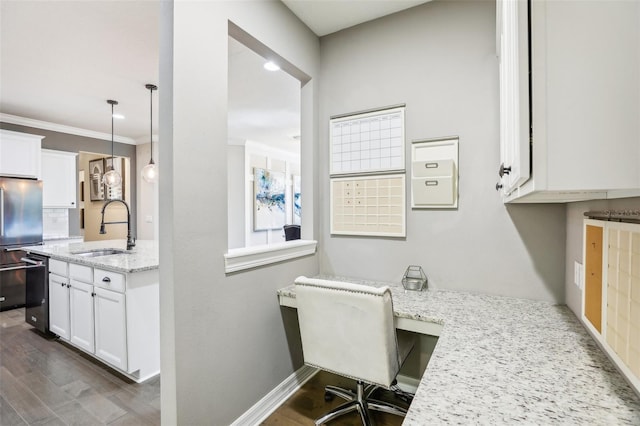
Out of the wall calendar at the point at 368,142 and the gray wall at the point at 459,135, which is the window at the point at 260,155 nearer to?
the wall calendar at the point at 368,142

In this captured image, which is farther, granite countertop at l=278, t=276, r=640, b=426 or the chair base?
the chair base

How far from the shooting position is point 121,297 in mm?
2225

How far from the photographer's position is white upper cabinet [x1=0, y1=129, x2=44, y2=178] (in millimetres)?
3928

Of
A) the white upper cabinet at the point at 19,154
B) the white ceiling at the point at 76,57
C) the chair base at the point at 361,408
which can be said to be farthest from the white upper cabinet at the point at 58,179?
the chair base at the point at 361,408

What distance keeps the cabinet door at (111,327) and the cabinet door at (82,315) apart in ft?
0.35

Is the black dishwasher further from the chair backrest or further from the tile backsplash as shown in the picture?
the chair backrest

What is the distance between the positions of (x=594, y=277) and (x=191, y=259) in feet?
5.21

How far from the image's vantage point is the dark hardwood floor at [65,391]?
189 centimetres

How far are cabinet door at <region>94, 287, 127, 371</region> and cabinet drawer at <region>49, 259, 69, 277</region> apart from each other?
62 cm

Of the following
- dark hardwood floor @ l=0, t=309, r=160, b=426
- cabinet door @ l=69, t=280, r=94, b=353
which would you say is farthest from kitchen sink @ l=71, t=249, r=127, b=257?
dark hardwood floor @ l=0, t=309, r=160, b=426

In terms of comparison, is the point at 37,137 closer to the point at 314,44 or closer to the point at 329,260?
the point at 314,44

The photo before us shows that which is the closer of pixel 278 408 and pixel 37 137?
pixel 278 408

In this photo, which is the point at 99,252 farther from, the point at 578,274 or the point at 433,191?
the point at 578,274

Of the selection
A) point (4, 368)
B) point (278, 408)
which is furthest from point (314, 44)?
point (4, 368)
